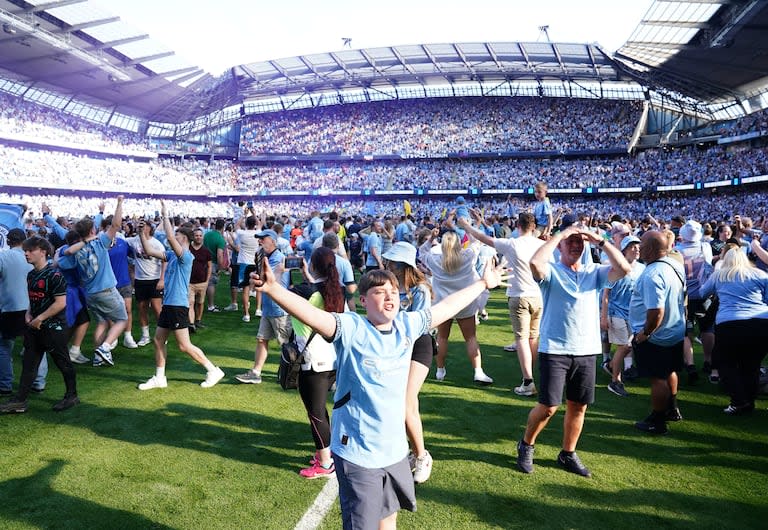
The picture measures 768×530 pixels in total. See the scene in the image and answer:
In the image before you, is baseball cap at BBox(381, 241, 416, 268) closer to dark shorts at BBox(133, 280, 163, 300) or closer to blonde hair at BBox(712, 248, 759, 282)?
blonde hair at BBox(712, 248, 759, 282)

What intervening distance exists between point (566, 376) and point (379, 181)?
48463 millimetres

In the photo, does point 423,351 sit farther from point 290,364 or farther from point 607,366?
point 607,366

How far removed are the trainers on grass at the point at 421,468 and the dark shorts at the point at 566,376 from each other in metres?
1.04

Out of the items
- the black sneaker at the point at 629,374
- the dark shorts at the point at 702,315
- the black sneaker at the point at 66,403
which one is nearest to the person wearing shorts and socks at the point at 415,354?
the black sneaker at the point at 66,403

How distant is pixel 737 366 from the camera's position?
5.55 metres

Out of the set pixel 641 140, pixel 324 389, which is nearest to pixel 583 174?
pixel 641 140

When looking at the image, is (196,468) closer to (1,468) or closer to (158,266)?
(1,468)

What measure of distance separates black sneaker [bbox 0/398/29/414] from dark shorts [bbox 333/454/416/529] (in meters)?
4.59

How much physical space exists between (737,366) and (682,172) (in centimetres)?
4203

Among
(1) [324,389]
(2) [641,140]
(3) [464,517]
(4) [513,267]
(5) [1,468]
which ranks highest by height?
(2) [641,140]

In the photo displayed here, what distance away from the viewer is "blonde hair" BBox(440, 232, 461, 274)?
19.7 ft

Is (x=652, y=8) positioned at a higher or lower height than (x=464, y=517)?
higher

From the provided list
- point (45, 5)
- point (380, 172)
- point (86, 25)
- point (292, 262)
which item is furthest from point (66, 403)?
point (380, 172)

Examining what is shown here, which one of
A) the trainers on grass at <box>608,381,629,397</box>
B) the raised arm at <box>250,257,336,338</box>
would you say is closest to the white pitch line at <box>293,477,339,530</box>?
the raised arm at <box>250,257,336,338</box>
